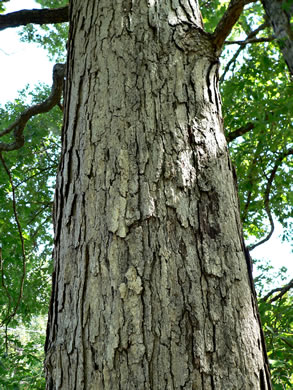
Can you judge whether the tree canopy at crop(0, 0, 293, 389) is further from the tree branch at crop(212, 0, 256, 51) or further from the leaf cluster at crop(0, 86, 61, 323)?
the tree branch at crop(212, 0, 256, 51)

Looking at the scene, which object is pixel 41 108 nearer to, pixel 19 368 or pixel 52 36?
pixel 19 368

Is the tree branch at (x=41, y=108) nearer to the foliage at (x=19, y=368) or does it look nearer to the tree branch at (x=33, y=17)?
the tree branch at (x=33, y=17)

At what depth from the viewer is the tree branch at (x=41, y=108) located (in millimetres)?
3000

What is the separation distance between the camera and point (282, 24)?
4.10m

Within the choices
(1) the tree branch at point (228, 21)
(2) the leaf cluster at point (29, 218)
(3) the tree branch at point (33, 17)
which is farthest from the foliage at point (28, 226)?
(1) the tree branch at point (228, 21)

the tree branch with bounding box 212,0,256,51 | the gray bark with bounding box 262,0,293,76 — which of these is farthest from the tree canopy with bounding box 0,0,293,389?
the tree branch with bounding box 212,0,256,51

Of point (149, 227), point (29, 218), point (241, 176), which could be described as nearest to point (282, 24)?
point (241, 176)

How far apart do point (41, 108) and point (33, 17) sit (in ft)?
3.23

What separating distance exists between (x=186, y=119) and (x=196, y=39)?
16.5 inches

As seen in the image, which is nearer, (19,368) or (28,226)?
(19,368)

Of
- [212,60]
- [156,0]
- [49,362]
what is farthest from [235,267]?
[156,0]

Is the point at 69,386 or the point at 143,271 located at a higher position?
the point at 143,271

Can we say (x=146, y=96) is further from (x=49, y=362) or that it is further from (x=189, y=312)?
(x=49, y=362)

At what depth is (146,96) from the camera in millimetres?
1326
